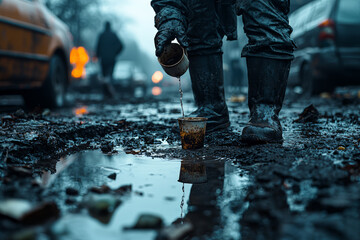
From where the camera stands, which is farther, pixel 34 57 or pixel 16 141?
pixel 34 57

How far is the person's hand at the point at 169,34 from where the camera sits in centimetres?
236

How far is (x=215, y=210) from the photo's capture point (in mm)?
1405

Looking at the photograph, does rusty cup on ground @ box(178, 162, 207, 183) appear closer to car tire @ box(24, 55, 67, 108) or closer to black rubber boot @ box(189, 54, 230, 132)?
black rubber boot @ box(189, 54, 230, 132)

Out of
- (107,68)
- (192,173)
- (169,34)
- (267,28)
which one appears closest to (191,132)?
(192,173)

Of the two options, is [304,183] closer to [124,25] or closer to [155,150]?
[155,150]

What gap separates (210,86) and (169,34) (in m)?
0.76

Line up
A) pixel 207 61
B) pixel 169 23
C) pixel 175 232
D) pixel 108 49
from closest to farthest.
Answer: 1. pixel 175 232
2. pixel 169 23
3. pixel 207 61
4. pixel 108 49

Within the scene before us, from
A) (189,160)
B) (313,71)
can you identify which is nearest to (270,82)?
(189,160)

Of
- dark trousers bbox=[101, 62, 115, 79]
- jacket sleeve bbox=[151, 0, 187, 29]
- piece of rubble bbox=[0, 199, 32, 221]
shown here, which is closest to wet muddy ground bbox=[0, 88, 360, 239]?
piece of rubble bbox=[0, 199, 32, 221]

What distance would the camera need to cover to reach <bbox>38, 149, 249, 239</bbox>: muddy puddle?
1.23m

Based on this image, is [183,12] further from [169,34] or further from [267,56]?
[267,56]

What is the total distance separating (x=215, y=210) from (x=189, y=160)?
73 centimetres

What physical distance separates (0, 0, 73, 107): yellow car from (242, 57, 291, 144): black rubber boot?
10.1 ft

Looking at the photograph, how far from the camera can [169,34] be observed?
7.80 feet
